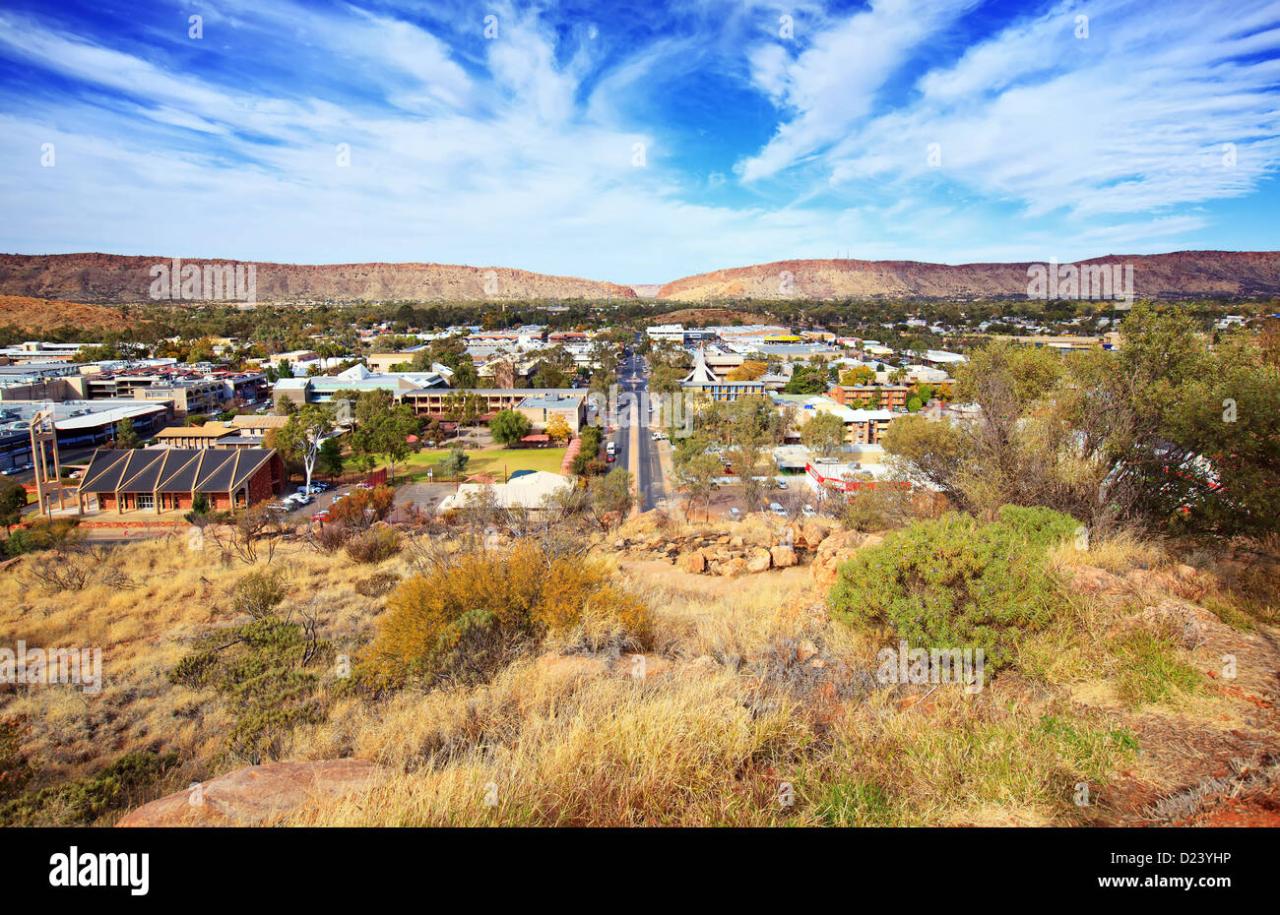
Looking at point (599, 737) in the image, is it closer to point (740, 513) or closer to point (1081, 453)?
point (1081, 453)

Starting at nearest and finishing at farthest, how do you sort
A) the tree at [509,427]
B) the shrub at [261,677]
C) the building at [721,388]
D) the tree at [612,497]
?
the shrub at [261,677], the tree at [612,497], the tree at [509,427], the building at [721,388]

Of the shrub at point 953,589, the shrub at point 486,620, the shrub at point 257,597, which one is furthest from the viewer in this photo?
the shrub at point 257,597

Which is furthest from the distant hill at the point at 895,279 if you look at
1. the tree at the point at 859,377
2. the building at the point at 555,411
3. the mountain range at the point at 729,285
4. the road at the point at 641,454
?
the building at the point at 555,411

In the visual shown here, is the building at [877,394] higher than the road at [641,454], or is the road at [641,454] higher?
the building at [877,394]

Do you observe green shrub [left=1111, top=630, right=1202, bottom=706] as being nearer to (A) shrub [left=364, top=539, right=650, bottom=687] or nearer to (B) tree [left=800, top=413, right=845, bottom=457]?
(A) shrub [left=364, top=539, right=650, bottom=687]

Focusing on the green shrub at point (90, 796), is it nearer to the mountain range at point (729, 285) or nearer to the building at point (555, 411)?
the building at point (555, 411)

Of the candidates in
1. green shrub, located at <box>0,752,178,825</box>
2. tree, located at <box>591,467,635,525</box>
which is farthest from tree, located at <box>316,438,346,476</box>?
green shrub, located at <box>0,752,178,825</box>

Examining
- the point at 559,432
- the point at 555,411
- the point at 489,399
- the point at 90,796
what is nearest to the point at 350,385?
the point at 489,399
